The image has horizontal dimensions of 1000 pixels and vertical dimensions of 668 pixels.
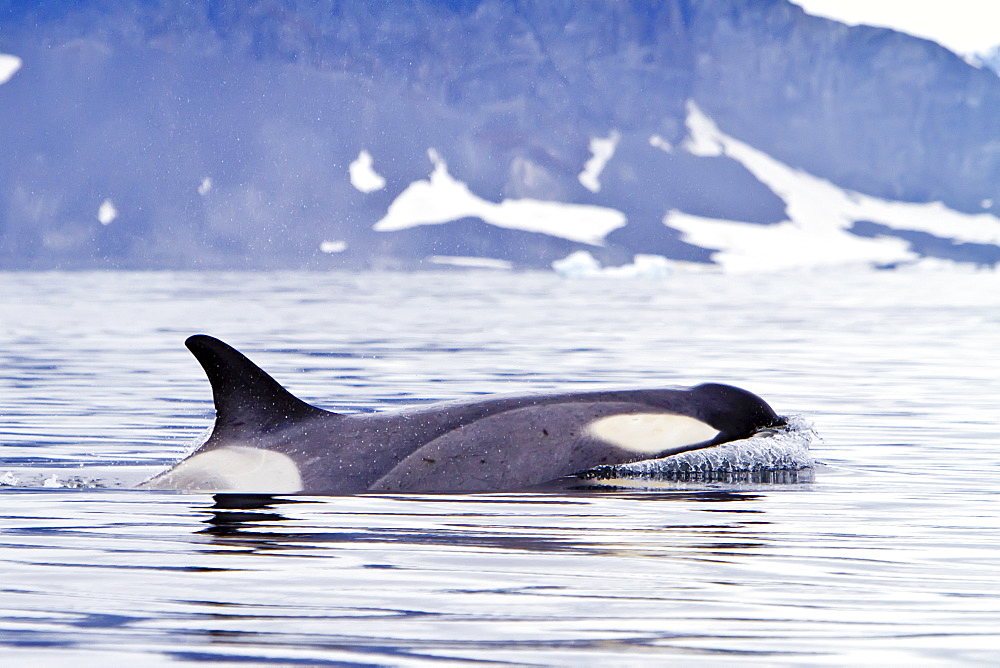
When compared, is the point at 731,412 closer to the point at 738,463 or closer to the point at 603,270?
the point at 738,463

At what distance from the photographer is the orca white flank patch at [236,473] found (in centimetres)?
1141

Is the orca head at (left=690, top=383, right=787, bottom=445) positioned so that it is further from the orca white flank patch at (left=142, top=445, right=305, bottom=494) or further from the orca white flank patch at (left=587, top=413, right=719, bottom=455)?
Answer: the orca white flank patch at (left=142, top=445, right=305, bottom=494)

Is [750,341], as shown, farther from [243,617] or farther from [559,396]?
[243,617]

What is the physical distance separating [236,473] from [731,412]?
386 centimetres

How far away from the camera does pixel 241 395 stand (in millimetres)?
11922

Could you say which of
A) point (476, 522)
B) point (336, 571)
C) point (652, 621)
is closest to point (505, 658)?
point (652, 621)

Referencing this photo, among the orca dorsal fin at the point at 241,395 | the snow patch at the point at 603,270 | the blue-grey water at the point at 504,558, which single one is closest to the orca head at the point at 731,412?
the blue-grey water at the point at 504,558

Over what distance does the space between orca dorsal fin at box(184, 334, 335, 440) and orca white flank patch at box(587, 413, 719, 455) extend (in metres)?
2.32

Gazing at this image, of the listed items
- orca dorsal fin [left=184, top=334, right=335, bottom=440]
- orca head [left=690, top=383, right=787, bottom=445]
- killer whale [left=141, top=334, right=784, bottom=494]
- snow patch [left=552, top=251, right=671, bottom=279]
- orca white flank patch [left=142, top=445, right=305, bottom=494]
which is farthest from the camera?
snow patch [left=552, top=251, right=671, bottom=279]

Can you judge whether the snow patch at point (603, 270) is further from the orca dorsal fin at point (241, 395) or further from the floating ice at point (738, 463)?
the orca dorsal fin at point (241, 395)

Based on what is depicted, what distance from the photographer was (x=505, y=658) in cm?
584

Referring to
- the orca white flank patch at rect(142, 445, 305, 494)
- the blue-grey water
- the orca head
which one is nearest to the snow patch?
the blue-grey water

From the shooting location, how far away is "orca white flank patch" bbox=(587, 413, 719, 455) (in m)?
12.1

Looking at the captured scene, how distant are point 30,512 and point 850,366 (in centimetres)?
2003
